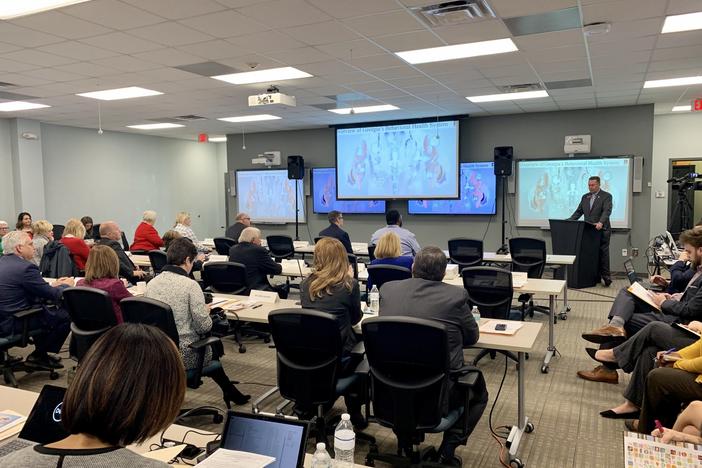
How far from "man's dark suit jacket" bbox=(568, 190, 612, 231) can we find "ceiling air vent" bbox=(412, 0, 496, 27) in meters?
5.29

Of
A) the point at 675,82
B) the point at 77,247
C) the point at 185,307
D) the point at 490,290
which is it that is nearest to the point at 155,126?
the point at 77,247

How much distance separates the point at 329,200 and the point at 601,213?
18.6 ft

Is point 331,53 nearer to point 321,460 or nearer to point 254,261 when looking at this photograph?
point 254,261

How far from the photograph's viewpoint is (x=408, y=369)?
8.46ft

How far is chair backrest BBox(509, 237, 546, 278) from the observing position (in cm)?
622

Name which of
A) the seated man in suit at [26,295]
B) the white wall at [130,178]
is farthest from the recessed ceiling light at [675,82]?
Result: the white wall at [130,178]

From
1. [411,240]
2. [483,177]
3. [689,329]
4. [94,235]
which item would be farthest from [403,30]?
[94,235]

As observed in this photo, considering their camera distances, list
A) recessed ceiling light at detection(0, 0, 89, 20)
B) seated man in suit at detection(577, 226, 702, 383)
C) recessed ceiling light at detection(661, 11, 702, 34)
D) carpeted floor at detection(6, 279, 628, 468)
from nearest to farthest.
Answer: carpeted floor at detection(6, 279, 628, 468), seated man in suit at detection(577, 226, 702, 383), recessed ceiling light at detection(0, 0, 89, 20), recessed ceiling light at detection(661, 11, 702, 34)

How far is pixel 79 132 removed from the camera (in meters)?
11.3

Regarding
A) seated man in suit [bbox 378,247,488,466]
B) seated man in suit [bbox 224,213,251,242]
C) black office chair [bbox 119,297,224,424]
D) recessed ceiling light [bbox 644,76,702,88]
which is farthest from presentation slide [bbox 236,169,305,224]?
seated man in suit [bbox 378,247,488,466]

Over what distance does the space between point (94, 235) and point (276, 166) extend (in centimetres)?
436

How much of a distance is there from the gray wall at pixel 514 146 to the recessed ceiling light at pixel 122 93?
4793 mm

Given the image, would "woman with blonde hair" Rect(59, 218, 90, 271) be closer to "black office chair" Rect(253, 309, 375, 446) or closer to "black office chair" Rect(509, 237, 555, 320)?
"black office chair" Rect(253, 309, 375, 446)

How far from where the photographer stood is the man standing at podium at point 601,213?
8.51m
